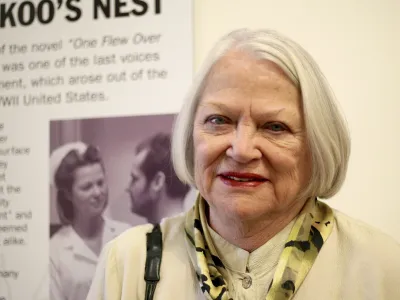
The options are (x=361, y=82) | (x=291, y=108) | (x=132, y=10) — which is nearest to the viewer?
(x=291, y=108)

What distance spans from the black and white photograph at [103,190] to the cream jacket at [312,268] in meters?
0.36

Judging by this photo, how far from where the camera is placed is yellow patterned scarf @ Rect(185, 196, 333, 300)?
0.92 m

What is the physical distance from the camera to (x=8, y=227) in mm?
1579

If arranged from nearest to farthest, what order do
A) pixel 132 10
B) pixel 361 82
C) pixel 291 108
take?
pixel 291 108, pixel 361 82, pixel 132 10

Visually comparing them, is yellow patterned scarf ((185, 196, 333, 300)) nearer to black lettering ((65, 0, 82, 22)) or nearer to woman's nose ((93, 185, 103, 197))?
woman's nose ((93, 185, 103, 197))

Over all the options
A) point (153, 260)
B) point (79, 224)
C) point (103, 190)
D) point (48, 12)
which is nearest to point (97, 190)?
point (103, 190)

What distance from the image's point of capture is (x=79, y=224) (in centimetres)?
152

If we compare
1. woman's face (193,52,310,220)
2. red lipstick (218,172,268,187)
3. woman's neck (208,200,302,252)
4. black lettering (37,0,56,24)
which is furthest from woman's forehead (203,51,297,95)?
black lettering (37,0,56,24)

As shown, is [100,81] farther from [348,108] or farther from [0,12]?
[348,108]

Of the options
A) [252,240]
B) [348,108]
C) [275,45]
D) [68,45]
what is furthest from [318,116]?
[68,45]

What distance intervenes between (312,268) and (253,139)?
11.8 inches

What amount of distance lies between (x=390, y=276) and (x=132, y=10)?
112 cm

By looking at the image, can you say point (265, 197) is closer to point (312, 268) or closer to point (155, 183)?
point (312, 268)

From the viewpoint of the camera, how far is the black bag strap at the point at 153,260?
3.33 feet
